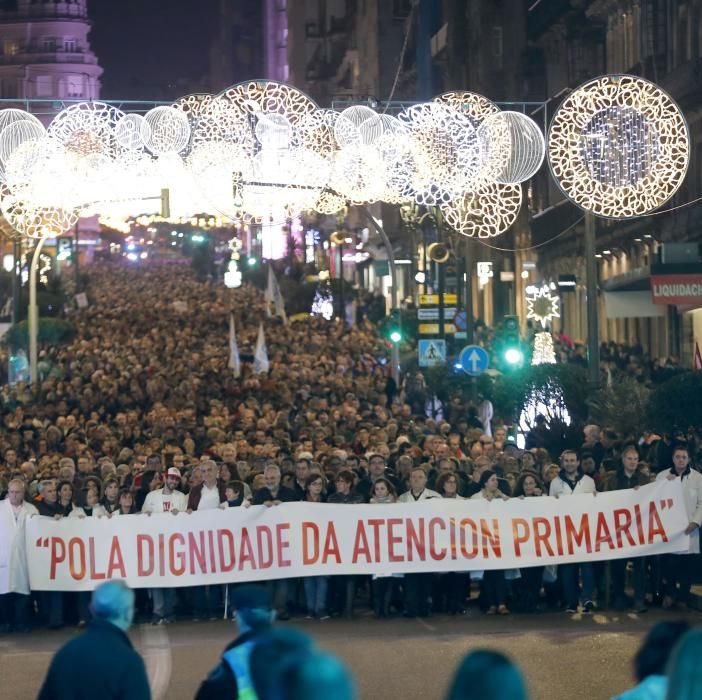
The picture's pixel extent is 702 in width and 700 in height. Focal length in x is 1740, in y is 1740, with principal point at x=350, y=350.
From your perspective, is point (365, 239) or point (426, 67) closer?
point (426, 67)

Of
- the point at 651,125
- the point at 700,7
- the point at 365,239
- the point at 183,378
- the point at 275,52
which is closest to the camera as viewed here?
the point at 651,125

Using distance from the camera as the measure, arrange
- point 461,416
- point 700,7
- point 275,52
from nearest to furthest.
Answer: point 461,416
point 700,7
point 275,52

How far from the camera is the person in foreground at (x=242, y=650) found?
6.43m

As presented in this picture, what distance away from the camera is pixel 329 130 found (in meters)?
19.7

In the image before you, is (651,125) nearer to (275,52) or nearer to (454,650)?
(454,650)

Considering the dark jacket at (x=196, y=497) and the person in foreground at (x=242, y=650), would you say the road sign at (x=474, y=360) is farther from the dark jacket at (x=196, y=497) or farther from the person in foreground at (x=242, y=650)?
the person in foreground at (x=242, y=650)

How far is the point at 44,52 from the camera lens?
516 ft

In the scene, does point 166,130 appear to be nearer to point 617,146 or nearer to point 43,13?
point 617,146

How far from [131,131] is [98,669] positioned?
15.0 metres

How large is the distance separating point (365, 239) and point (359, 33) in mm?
22031

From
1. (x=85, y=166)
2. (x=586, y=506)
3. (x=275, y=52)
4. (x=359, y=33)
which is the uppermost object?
(x=275, y=52)

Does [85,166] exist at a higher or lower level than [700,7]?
lower

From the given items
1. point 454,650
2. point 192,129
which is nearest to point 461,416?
point 192,129

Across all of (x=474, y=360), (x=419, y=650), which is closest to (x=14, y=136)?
(x=474, y=360)
